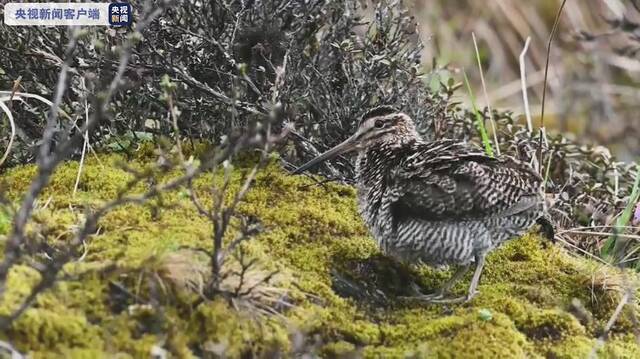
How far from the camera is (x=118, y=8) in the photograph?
475 cm

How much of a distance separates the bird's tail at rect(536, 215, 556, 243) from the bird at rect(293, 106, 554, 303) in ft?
1.63

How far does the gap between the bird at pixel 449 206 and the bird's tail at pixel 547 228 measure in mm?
497

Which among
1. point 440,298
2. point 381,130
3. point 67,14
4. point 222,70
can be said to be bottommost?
point 440,298

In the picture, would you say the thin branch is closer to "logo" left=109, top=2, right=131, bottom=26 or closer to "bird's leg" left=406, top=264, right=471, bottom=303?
"logo" left=109, top=2, right=131, bottom=26

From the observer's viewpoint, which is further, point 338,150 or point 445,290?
point 338,150

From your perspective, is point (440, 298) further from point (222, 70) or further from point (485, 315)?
point (222, 70)

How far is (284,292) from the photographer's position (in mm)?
3525

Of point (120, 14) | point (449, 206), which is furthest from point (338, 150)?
point (120, 14)

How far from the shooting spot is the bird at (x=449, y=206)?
3.82 m

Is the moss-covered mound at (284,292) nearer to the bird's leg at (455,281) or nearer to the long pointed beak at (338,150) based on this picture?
the bird's leg at (455,281)

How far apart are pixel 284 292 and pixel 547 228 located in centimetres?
163

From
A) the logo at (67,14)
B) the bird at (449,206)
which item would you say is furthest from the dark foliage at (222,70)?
the bird at (449,206)

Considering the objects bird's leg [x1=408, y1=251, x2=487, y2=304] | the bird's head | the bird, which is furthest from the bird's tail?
the bird's head

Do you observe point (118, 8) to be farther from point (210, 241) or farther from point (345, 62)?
point (210, 241)
